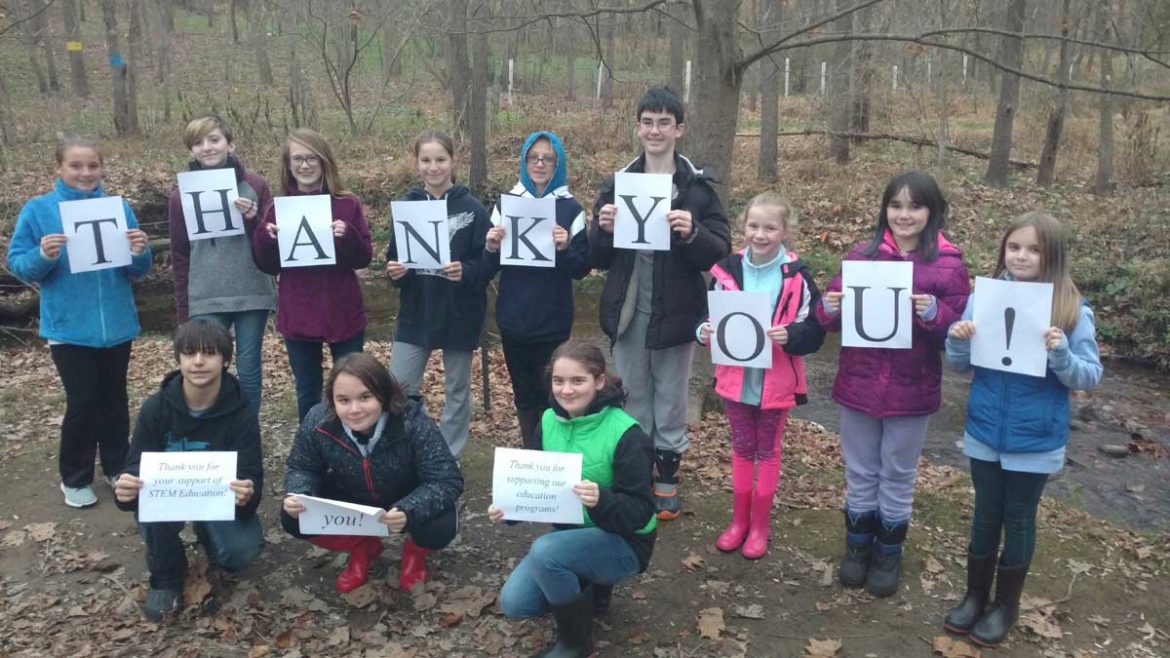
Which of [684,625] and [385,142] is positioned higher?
[385,142]

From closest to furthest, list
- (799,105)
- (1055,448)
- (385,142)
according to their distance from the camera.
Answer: (1055,448)
(385,142)
(799,105)

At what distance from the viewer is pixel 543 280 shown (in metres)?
4.62

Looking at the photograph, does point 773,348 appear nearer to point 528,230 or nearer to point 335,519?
point 528,230

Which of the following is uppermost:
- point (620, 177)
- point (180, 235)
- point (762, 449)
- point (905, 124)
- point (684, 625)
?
point (905, 124)

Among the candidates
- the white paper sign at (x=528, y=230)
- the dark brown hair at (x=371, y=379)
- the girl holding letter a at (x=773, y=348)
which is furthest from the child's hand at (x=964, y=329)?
the dark brown hair at (x=371, y=379)

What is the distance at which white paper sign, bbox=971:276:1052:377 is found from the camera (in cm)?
337

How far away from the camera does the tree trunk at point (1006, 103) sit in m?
14.0

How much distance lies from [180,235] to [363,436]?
1854mm

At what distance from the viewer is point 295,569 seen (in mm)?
4238

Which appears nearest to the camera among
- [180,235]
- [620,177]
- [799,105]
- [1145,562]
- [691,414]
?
[620,177]

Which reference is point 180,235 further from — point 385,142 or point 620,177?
point 385,142

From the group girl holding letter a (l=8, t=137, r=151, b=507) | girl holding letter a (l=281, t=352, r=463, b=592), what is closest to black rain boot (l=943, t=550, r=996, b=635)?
girl holding letter a (l=281, t=352, r=463, b=592)

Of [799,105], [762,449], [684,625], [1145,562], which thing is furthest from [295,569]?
[799,105]

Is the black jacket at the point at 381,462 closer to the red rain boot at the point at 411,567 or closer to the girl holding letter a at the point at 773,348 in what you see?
the red rain boot at the point at 411,567
